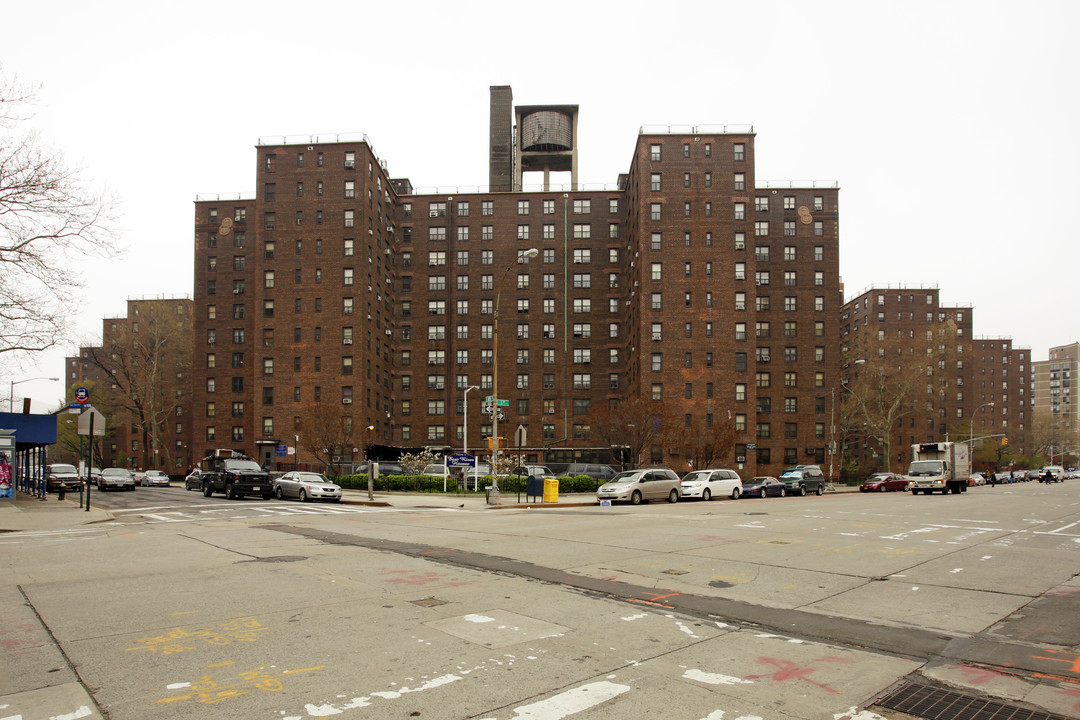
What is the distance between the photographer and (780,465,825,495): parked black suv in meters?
46.3

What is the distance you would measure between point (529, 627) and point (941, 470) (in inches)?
1650

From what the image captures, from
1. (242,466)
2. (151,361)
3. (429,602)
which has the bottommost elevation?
(242,466)

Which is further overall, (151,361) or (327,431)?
(151,361)

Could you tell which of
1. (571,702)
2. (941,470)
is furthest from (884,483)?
(571,702)

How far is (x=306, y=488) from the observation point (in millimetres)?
34750

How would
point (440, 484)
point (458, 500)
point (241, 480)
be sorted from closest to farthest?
1. point (458, 500)
2. point (241, 480)
3. point (440, 484)

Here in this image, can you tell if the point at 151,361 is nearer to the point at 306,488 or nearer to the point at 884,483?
the point at 306,488

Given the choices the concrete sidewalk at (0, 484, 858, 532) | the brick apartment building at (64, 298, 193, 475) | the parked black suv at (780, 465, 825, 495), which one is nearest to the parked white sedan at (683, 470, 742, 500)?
the concrete sidewalk at (0, 484, 858, 532)

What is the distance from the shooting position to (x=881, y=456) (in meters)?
107

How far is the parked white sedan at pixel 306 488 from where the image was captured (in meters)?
34.3

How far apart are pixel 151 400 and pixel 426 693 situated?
259 ft

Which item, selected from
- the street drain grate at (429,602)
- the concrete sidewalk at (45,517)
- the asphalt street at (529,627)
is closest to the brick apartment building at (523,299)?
the concrete sidewalk at (45,517)

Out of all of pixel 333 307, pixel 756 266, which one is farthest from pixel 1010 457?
pixel 333 307

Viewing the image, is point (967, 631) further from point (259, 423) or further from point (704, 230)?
point (259, 423)
